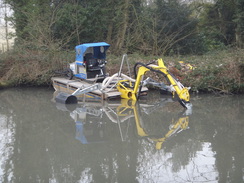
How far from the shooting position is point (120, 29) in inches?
739

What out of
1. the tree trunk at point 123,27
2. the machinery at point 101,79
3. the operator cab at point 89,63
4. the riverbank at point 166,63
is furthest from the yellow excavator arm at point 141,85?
the tree trunk at point 123,27

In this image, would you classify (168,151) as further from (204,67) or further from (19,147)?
(204,67)

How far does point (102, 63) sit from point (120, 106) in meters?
2.62

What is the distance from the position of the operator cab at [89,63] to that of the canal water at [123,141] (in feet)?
5.69

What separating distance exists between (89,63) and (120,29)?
251 inches

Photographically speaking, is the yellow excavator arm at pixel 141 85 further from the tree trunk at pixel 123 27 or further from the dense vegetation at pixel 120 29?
the tree trunk at pixel 123 27

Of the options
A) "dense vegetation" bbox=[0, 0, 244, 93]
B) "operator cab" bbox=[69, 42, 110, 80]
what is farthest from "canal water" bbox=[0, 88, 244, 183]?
"dense vegetation" bbox=[0, 0, 244, 93]

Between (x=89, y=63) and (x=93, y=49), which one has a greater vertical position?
(x=93, y=49)

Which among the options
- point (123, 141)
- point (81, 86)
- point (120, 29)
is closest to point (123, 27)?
point (120, 29)

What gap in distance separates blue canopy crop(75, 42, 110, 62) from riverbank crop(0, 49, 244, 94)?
1.12 metres

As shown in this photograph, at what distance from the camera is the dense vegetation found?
14.9 metres

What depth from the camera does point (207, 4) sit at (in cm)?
2022

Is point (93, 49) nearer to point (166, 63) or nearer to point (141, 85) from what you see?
point (141, 85)

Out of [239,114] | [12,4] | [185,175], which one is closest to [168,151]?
[185,175]
